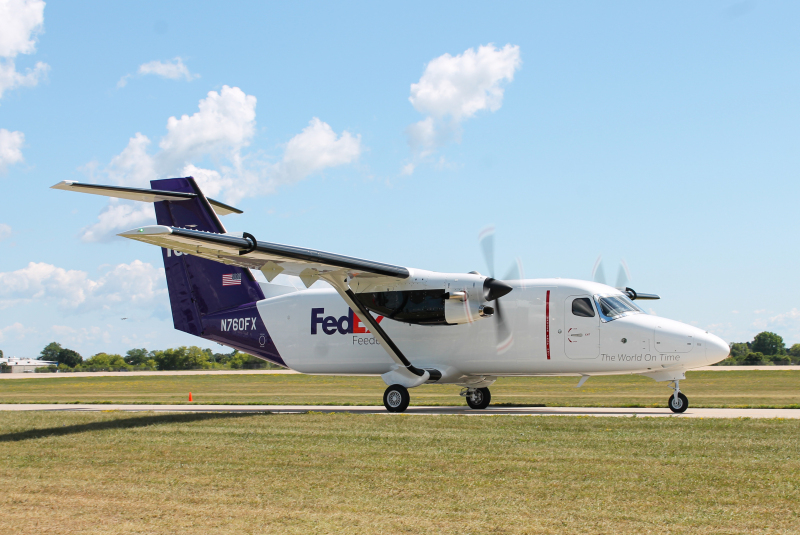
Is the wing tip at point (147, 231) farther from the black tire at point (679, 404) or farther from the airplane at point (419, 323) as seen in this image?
the black tire at point (679, 404)

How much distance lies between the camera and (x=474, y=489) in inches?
309

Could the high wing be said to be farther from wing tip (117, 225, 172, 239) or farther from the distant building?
the distant building

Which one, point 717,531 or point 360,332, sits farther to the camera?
point 360,332

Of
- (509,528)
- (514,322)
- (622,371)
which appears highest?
(514,322)

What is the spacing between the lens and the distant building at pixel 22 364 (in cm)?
12700

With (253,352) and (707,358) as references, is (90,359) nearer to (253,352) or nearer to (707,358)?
(253,352)

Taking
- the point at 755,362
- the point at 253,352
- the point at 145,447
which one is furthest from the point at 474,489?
the point at 755,362

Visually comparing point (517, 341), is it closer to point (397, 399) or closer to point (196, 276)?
point (397, 399)

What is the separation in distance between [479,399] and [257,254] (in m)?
8.51

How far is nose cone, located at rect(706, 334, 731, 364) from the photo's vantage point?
16375 mm

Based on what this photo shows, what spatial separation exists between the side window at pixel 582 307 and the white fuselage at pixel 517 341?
101mm

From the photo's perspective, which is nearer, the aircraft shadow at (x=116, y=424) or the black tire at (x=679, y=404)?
the aircraft shadow at (x=116, y=424)

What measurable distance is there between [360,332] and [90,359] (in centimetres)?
11816

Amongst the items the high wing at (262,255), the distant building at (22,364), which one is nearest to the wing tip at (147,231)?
the high wing at (262,255)
